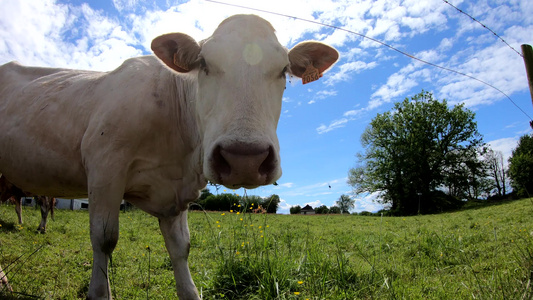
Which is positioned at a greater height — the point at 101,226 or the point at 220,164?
the point at 220,164

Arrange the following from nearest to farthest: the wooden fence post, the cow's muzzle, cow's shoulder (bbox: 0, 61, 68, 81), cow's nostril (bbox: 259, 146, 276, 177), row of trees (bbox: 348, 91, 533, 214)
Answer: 1. the cow's muzzle
2. cow's nostril (bbox: 259, 146, 276, 177)
3. the wooden fence post
4. cow's shoulder (bbox: 0, 61, 68, 81)
5. row of trees (bbox: 348, 91, 533, 214)

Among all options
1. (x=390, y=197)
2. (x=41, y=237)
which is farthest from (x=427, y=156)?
(x=41, y=237)

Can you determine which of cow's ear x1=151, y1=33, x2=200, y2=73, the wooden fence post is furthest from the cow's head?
the wooden fence post

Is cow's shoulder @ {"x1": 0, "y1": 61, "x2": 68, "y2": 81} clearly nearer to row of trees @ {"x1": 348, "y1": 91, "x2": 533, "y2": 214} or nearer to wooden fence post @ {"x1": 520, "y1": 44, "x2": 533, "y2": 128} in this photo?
wooden fence post @ {"x1": 520, "y1": 44, "x2": 533, "y2": 128}

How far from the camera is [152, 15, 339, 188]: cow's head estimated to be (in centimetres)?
202

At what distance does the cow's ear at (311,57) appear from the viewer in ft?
10.4

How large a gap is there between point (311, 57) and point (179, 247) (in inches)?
89.0

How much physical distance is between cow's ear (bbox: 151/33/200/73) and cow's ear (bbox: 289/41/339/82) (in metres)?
0.88

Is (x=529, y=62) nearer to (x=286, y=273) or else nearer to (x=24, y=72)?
(x=286, y=273)

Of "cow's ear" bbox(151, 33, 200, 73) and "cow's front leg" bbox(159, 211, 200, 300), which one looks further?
"cow's front leg" bbox(159, 211, 200, 300)

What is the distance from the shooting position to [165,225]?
11.4 feet

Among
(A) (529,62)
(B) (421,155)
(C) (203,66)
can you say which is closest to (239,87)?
(C) (203,66)

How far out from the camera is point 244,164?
1979 mm

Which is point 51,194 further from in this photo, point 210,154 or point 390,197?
point 390,197
